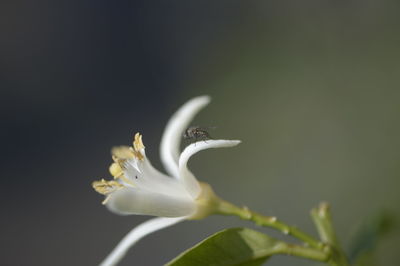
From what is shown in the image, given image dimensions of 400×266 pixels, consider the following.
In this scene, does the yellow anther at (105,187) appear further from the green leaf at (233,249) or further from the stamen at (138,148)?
the green leaf at (233,249)

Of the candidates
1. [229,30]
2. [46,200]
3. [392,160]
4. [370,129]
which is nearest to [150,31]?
[229,30]

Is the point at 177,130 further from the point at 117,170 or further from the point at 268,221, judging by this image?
the point at 268,221

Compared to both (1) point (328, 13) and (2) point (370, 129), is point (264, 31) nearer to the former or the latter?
(1) point (328, 13)

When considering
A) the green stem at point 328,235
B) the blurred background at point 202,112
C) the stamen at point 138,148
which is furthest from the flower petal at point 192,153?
the blurred background at point 202,112

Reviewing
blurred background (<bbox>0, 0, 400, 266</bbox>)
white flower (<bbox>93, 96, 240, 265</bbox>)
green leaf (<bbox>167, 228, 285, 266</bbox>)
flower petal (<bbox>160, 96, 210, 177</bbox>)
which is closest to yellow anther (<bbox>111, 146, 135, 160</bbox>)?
white flower (<bbox>93, 96, 240, 265</bbox>)

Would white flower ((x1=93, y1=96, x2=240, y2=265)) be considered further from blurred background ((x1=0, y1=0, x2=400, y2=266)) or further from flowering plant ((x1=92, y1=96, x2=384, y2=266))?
blurred background ((x1=0, y1=0, x2=400, y2=266))
